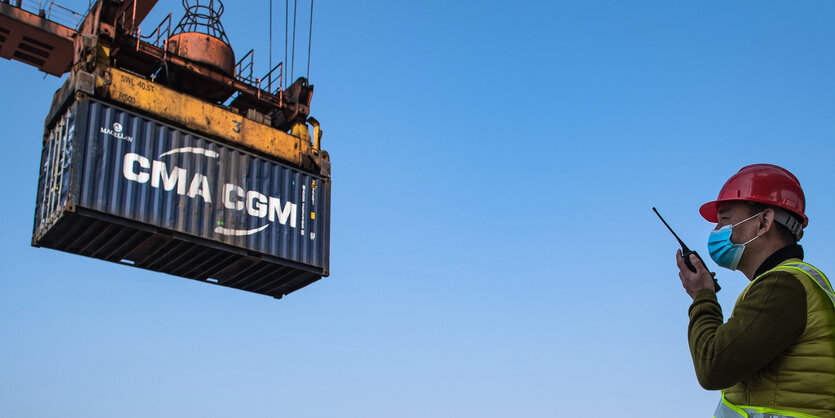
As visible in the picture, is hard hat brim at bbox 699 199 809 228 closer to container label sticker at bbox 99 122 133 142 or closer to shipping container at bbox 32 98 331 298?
shipping container at bbox 32 98 331 298

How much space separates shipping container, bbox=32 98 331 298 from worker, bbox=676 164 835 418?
19.2 meters

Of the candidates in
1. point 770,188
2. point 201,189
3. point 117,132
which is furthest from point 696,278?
point 201,189

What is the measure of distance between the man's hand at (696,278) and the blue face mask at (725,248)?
0.19m

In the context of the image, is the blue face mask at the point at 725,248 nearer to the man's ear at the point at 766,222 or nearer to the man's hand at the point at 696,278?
the man's ear at the point at 766,222

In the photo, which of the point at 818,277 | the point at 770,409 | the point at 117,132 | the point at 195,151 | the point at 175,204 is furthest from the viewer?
the point at 195,151

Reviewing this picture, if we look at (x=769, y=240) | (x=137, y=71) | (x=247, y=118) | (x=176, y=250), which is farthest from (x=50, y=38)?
(x=769, y=240)

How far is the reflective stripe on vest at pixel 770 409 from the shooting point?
326cm

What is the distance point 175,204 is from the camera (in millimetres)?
22281

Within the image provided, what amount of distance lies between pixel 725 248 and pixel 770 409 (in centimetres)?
97

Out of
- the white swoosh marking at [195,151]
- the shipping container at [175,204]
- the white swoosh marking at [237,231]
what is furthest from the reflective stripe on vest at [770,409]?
the white swoosh marking at [195,151]

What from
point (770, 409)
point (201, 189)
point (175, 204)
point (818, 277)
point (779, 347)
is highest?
point (201, 189)

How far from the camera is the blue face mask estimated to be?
4.00 metres

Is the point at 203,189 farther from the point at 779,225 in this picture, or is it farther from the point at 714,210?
the point at 779,225

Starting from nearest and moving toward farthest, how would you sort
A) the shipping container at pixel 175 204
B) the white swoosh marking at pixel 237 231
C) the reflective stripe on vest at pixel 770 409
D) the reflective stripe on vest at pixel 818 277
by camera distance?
the reflective stripe on vest at pixel 770 409 → the reflective stripe on vest at pixel 818 277 → the shipping container at pixel 175 204 → the white swoosh marking at pixel 237 231
